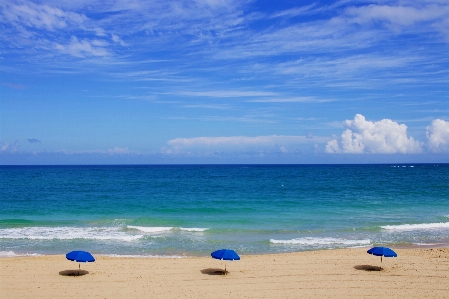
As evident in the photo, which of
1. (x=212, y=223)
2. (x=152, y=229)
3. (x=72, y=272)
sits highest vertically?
(x=212, y=223)

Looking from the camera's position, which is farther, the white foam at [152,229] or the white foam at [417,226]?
the white foam at [417,226]

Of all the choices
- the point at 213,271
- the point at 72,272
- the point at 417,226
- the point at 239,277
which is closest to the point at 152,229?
the point at 72,272

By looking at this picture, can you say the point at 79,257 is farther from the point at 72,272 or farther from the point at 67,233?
the point at 67,233

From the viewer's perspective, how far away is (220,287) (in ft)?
50.8

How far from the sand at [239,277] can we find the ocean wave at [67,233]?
5631 mm

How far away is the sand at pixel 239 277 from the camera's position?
48.6 feet

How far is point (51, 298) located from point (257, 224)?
18182mm

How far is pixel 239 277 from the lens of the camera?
54.6ft

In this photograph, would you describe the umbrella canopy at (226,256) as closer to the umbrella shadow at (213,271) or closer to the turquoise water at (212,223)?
the umbrella shadow at (213,271)

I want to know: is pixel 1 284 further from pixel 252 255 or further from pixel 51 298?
pixel 252 255

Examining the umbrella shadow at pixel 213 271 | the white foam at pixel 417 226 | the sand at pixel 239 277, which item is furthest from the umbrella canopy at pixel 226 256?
the white foam at pixel 417 226

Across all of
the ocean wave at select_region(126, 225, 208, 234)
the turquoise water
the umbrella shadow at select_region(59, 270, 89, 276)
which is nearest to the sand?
the umbrella shadow at select_region(59, 270, 89, 276)

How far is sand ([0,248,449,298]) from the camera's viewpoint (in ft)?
48.6

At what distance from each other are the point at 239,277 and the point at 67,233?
14.6 metres
